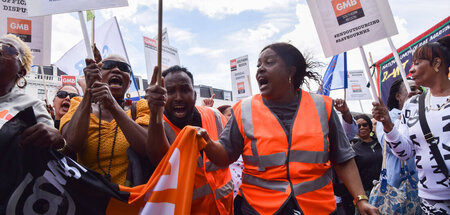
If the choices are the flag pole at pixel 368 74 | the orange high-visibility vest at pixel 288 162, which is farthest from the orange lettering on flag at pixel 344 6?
the orange high-visibility vest at pixel 288 162

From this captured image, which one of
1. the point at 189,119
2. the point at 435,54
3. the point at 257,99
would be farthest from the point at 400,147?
the point at 189,119

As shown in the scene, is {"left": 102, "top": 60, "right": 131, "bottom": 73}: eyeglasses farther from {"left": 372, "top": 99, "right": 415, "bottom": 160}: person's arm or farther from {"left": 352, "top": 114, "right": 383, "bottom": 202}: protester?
{"left": 352, "top": 114, "right": 383, "bottom": 202}: protester

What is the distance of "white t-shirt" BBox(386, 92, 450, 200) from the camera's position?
2260 mm

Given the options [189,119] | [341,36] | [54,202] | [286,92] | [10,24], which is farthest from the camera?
[10,24]

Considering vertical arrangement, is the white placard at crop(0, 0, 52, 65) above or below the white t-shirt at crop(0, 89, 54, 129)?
above

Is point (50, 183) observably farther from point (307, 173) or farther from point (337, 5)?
point (337, 5)

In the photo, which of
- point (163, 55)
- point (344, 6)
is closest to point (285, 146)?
point (344, 6)

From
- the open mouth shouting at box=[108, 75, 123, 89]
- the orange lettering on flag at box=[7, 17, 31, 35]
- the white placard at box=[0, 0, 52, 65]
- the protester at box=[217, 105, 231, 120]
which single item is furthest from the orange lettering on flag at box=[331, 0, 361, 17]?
the orange lettering on flag at box=[7, 17, 31, 35]

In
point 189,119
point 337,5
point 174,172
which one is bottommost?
point 174,172

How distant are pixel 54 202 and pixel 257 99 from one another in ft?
4.78

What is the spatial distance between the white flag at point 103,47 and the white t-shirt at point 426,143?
14.0ft

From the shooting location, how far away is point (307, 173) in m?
1.92

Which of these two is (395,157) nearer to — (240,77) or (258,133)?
(258,133)

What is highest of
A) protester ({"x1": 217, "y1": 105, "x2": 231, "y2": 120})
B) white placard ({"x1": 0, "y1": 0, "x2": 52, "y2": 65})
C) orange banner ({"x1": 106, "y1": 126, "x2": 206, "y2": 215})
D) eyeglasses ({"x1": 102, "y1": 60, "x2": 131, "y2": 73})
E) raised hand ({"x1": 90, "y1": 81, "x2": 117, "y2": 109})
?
white placard ({"x1": 0, "y1": 0, "x2": 52, "y2": 65})
